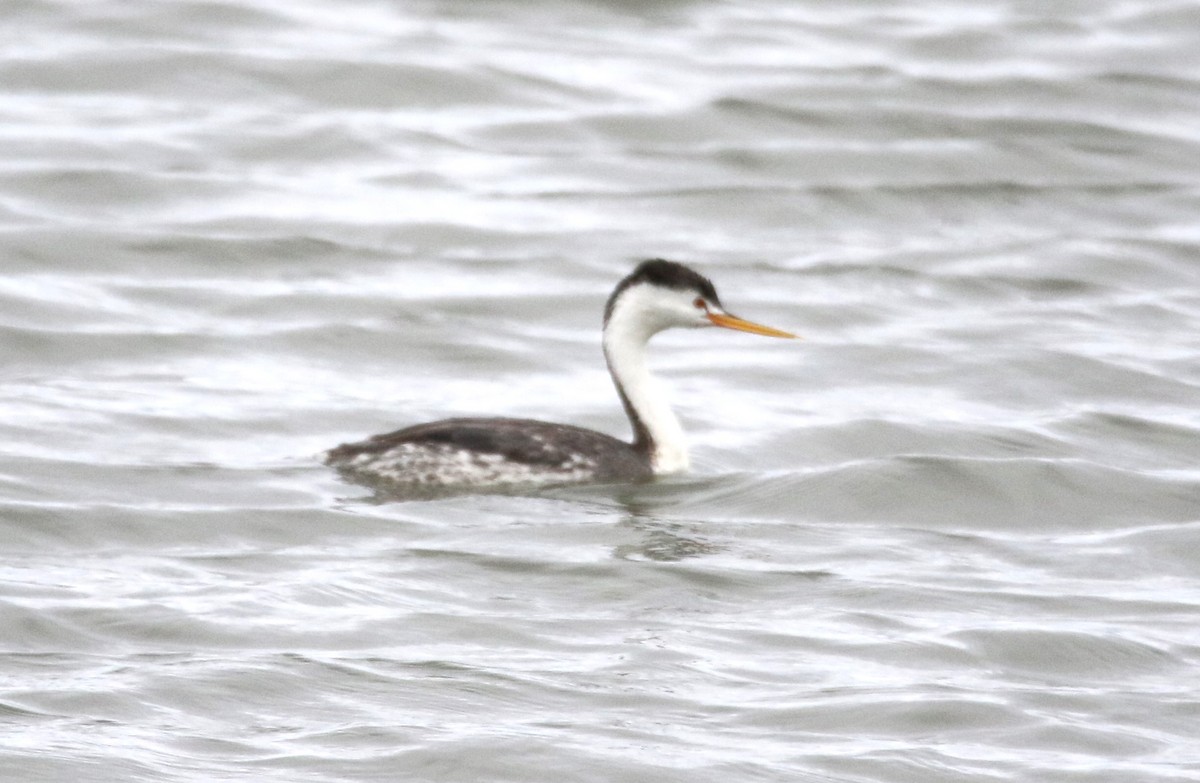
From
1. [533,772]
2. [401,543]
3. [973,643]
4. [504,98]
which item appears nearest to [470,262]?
[504,98]

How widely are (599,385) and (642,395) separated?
1.82m

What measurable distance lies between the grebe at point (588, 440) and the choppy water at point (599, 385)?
0.52 ft

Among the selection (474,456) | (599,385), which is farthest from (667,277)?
(599,385)

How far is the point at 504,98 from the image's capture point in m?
19.5

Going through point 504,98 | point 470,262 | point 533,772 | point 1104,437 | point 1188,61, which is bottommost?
point 533,772

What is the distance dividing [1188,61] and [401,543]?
13.3 metres

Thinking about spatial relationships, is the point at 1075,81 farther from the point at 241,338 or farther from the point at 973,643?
the point at 973,643

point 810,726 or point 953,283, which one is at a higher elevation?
point 953,283

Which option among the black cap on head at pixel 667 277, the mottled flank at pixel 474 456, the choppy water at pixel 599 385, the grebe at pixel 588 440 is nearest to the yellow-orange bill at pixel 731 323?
the grebe at pixel 588 440

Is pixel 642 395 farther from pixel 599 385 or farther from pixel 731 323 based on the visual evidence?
pixel 599 385

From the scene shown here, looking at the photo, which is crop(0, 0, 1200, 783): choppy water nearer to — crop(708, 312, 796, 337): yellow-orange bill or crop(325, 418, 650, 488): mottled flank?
crop(325, 418, 650, 488): mottled flank

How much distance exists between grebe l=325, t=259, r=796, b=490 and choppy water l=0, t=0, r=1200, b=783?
0.16 metres

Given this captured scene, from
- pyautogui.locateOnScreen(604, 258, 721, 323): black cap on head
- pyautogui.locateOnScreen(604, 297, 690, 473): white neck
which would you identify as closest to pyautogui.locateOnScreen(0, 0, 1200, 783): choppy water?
pyautogui.locateOnScreen(604, 297, 690, 473): white neck

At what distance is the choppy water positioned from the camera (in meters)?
7.75
